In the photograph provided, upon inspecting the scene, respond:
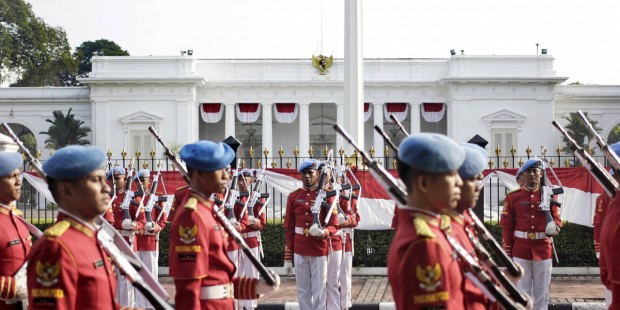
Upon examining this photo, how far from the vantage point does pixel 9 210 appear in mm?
5383

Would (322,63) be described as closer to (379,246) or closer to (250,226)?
(379,246)

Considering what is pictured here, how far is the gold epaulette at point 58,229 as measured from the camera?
3.93 metres

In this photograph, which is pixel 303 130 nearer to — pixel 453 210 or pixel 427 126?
Answer: pixel 427 126

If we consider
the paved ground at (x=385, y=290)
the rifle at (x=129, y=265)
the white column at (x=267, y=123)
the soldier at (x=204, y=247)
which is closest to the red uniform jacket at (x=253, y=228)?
the paved ground at (x=385, y=290)

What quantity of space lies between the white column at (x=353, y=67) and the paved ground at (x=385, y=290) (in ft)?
22.2

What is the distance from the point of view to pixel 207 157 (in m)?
5.42

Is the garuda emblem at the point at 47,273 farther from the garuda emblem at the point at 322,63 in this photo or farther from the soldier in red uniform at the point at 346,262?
the garuda emblem at the point at 322,63

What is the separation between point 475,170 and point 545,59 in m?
44.9

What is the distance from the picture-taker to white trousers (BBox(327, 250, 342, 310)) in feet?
34.2

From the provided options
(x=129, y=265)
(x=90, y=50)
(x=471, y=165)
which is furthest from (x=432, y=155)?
(x=90, y=50)

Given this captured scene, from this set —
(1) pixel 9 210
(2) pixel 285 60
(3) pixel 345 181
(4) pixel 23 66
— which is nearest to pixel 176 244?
(1) pixel 9 210

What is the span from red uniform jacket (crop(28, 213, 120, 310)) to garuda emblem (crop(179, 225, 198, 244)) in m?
1.09

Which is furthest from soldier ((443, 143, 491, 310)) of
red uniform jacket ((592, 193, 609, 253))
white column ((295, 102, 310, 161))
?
white column ((295, 102, 310, 161))

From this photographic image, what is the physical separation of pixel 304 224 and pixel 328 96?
3795 centimetres
